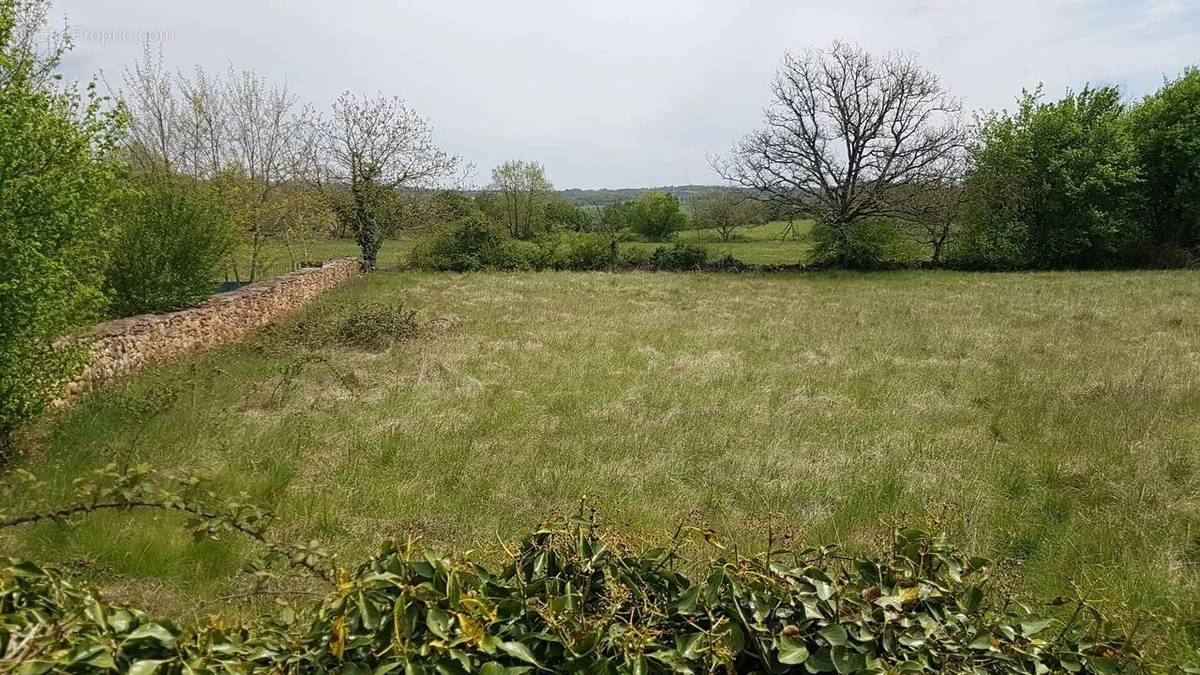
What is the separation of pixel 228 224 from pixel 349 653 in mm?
11787

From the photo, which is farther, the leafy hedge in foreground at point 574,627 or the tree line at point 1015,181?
the tree line at point 1015,181

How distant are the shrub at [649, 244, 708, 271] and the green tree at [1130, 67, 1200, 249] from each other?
53.4 ft

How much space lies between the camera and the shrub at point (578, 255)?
25.4 meters

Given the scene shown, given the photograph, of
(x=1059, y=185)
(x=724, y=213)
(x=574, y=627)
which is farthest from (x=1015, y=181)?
(x=574, y=627)

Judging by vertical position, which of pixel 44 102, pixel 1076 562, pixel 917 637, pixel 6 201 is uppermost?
pixel 44 102

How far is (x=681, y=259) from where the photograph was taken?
981 inches

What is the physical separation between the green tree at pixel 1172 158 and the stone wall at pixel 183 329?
2881 cm

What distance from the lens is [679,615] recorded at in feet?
4.91

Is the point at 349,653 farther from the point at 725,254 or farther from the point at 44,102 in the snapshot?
the point at 725,254

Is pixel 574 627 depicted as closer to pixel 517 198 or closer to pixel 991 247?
pixel 991 247

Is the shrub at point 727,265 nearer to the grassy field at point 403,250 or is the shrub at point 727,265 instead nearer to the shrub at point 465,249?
the grassy field at point 403,250

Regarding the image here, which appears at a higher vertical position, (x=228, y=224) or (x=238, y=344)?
(x=228, y=224)

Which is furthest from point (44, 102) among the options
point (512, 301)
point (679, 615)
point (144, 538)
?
point (512, 301)

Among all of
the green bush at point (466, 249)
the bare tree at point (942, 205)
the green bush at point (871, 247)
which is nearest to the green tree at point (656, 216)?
the green bush at point (871, 247)
